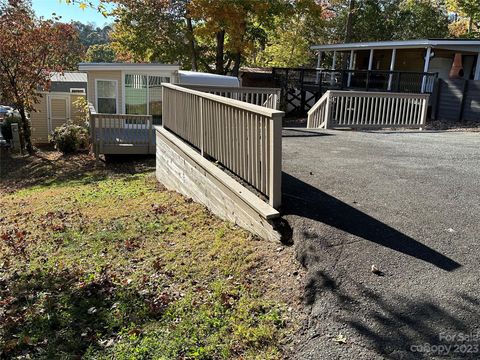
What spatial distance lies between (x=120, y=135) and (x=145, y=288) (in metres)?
11.0

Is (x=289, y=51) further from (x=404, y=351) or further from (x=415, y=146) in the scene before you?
(x=404, y=351)

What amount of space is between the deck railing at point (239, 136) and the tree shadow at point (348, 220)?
347mm

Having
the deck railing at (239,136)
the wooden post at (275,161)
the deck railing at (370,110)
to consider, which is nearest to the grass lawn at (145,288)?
the wooden post at (275,161)

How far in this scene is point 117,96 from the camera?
17344mm

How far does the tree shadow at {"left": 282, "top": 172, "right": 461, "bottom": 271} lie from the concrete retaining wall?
0.28 metres

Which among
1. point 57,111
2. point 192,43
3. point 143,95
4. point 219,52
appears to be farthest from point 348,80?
point 57,111

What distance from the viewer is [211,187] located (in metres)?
5.92

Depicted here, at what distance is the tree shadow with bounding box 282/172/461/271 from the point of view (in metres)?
3.69

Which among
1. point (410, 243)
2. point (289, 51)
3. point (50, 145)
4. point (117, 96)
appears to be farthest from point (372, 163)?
point (289, 51)

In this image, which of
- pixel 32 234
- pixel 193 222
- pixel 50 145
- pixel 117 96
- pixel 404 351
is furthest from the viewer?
pixel 50 145

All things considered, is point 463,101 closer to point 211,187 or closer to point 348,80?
point 348,80

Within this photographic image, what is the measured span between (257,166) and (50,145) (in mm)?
18733

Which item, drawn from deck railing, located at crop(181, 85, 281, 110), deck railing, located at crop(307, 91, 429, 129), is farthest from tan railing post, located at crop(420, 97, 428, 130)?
deck railing, located at crop(181, 85, 281, 110)

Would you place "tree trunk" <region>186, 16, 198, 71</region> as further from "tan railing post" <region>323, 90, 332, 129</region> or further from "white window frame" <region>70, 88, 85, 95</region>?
"tan railing post" <region>323, 90, 332, 129</region>
